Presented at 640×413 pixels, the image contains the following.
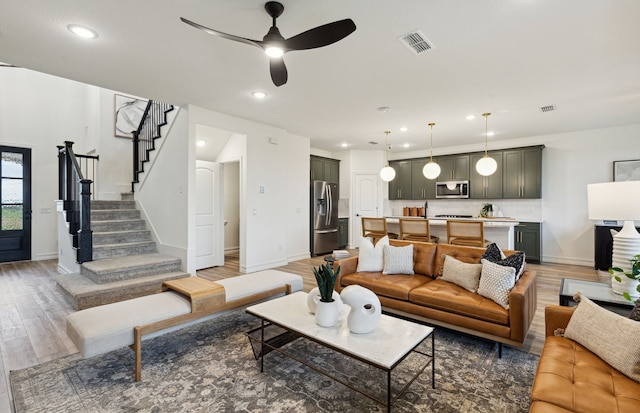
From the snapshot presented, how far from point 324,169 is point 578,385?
6.66m

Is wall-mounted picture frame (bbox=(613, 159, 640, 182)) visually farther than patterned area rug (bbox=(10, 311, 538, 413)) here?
Yes

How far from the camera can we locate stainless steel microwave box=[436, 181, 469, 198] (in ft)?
23.4

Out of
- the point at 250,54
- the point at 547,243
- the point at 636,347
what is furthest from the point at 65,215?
the point at 547,243

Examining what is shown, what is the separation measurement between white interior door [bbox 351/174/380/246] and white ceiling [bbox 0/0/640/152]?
3.14 meters

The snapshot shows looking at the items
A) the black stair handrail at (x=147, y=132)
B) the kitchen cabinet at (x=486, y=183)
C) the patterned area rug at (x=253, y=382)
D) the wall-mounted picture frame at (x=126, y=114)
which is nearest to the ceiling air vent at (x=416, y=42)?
the patterned area rug at (x=253, y=382)

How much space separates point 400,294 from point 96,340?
2.51 meters

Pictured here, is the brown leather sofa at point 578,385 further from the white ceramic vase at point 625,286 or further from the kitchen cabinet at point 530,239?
the kitchen cabinet at point 530,239

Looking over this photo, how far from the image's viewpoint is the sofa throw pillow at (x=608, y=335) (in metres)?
1.49

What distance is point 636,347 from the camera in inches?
58.6

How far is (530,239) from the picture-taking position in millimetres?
6164

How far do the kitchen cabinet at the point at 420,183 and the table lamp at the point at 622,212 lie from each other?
5146 millimetres

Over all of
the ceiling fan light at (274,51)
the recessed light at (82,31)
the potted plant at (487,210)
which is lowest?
the potted plant at (487,210)

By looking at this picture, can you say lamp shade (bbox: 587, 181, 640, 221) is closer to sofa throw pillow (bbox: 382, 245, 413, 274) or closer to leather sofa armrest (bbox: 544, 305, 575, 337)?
leather sofa armrest (bbox: 544, 305, 575, 337)

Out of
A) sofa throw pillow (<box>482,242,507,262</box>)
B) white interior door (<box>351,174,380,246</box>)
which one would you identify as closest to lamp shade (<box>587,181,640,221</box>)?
sofa throw pillow (<box>482,242,507,262</box>)
